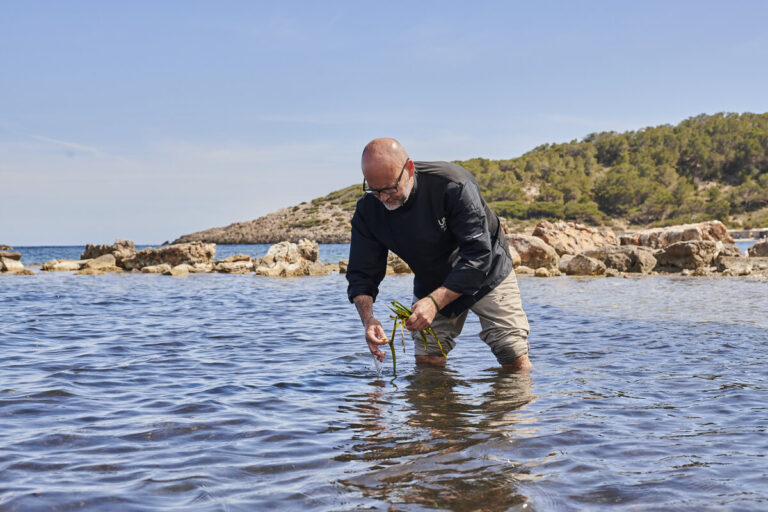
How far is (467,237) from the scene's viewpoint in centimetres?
472

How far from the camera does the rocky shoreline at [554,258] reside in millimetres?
21297

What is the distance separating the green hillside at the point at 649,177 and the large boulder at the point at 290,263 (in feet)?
196

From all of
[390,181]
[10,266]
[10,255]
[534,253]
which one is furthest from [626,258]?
[10,255]

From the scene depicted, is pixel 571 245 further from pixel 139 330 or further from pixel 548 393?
pixel 548 393

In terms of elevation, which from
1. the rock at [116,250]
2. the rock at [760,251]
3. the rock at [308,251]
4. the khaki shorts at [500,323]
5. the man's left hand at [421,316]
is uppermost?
the rock at [116,250]

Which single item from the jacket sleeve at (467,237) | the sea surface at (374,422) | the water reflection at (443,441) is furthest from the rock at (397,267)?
the jacket sleeve at (467,237)

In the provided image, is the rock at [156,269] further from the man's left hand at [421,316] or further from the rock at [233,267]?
the man's left hand at [421,316]

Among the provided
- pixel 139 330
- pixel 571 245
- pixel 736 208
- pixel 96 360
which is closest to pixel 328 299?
pixel 139 330

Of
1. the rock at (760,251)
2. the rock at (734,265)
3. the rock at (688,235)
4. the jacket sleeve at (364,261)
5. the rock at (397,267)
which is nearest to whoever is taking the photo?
the jacket sleeve at (364,261)

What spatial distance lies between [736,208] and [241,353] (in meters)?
85.5

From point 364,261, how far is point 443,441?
1.72m

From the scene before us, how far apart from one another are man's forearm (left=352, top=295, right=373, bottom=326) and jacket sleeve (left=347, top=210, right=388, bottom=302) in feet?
0.12

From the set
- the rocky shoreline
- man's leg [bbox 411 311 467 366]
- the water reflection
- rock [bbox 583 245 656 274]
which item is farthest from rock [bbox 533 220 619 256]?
the water reflection

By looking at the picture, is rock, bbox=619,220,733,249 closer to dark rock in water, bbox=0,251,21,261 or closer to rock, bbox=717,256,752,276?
rock, bbox=717,256,752,276
